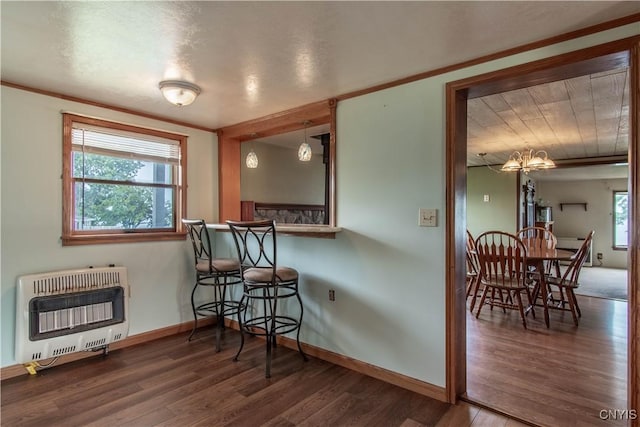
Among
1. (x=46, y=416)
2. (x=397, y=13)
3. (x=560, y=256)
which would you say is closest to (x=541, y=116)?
(x=560, y=256)

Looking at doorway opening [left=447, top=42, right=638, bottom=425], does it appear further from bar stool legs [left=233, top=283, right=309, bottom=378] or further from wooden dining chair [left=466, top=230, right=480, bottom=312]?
wooden dining chair [left=466, top=230, right=480, bottom=312]

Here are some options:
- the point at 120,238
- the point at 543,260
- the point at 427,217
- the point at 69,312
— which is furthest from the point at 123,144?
the point at 543,260

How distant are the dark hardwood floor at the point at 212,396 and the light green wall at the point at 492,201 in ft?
16.8

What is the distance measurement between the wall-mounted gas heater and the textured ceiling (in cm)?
147

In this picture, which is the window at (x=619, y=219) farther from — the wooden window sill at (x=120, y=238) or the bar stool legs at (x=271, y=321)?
the wooden window sill at (x=120, y=238)

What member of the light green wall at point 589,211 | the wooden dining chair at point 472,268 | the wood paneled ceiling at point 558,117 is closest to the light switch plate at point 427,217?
the wood paneled ceiling at point 558,117

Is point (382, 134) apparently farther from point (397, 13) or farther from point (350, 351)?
point (350, 351)

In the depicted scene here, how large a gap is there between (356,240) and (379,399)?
109 centimetres

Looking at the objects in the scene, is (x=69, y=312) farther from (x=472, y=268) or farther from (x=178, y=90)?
(x=472, y=268)

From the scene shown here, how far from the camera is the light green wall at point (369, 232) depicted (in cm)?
226

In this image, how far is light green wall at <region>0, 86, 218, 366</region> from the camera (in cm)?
247

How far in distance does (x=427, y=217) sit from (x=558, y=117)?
7.42 ft

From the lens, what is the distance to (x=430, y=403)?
2160 mm

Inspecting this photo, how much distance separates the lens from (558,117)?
11.2 feet
